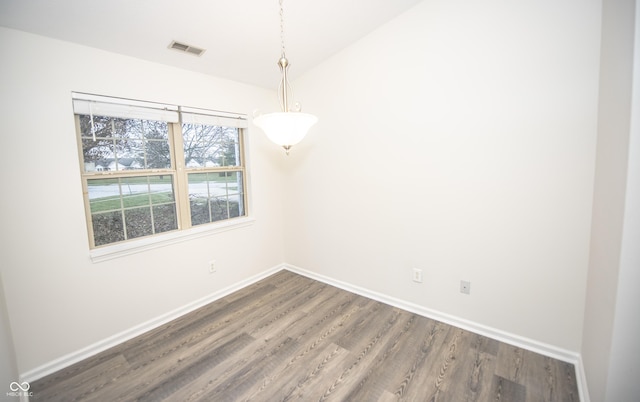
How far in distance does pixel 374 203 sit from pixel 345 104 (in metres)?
1.13

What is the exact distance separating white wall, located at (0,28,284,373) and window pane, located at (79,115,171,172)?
0.51 ft

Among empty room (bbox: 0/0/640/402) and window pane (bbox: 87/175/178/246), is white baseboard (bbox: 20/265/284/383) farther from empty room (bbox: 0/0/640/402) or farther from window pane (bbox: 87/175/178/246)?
window pane (bbox: 87/175/178/246)

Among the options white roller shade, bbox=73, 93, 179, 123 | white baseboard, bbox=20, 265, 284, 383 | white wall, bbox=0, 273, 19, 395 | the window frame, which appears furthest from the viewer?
the window frame

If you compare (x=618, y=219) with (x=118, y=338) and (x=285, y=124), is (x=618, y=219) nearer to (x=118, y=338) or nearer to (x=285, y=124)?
(x=285, y=124)

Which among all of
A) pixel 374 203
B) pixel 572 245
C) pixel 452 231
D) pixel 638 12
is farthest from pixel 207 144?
pixel 572 245

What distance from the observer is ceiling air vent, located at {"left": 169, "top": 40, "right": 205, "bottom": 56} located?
7.32 feet

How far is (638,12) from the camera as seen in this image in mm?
1084

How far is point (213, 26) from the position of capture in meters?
2.14

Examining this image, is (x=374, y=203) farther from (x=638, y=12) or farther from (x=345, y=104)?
(x=638, y=12)

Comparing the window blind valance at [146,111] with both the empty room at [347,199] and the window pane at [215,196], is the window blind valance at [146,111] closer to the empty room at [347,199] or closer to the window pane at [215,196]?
the empty room at [347,199]

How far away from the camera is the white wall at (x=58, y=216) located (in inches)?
70.1

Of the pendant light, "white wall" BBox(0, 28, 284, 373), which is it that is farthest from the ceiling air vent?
the pendant light

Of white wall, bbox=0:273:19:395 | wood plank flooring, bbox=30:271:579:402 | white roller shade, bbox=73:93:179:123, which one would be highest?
white roller shade, bbox=73:93:179:123

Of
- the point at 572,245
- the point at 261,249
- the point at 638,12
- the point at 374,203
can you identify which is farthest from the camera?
the point at 261,249
